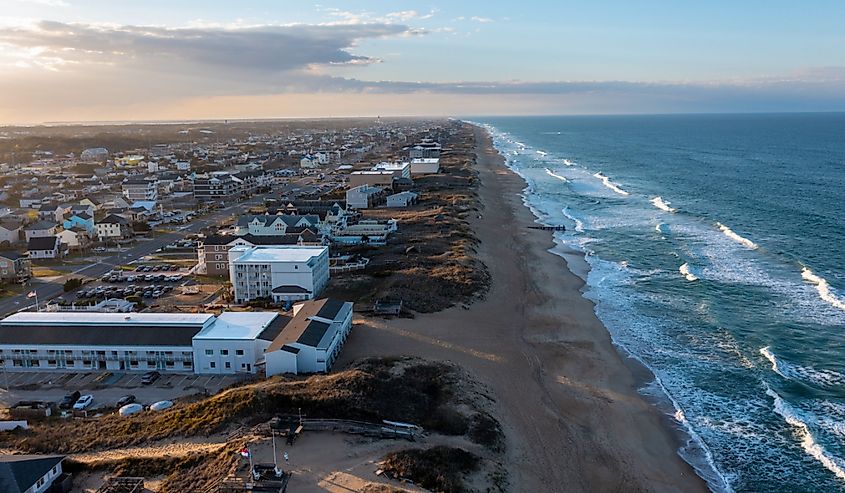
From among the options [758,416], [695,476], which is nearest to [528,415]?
[695,476]

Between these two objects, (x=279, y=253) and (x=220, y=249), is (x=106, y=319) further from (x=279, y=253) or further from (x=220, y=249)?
(x=220, y=249)

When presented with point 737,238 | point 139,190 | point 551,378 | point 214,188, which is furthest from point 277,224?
point 139,190

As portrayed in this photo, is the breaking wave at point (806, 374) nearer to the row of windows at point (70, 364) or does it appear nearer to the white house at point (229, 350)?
the white house at point (229, 350)

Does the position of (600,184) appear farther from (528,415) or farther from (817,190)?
(528,415)

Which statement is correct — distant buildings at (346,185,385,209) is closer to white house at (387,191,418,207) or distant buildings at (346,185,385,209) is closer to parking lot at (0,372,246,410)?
white house at (387,191,418,207)

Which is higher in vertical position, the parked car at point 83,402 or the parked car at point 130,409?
the parked car at point 130,409

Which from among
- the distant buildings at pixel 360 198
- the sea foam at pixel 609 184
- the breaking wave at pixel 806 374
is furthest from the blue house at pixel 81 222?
the sea foam at pixel 609 184
